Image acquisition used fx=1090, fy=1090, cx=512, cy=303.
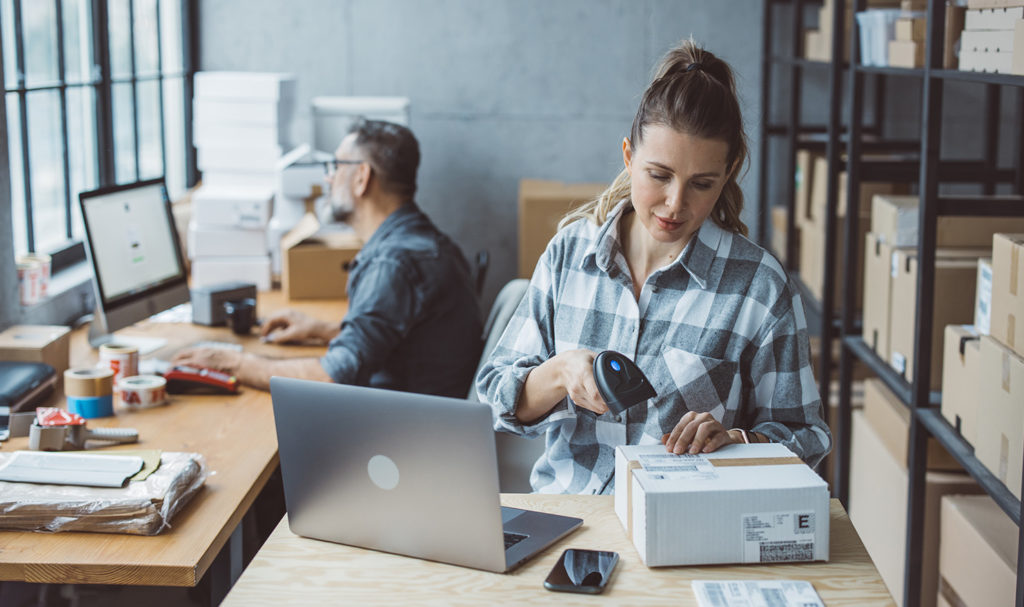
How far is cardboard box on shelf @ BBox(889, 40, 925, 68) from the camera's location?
287cm

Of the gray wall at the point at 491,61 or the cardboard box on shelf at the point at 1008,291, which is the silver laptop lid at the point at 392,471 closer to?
the cardboard box on shelf at the point at 1008,291

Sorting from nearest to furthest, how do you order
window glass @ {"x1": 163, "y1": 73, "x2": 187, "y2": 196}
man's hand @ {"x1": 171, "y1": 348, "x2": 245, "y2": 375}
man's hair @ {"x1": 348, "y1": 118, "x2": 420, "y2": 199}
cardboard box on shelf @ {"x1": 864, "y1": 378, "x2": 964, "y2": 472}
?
man's hand @ {"x1": 171, "y1": 348, "x2": 245, "y2": 375}, cardboard box on shelf @ {"x1": 864, "y1": 378, "x2": 964, "y2": 472}, man's hair @ {"x1": 348, "y1": 118, "x2": 420, "y2": 199}, window glass @ {"x1": 163, "y1": 73, "x2": 187, "y2": 196}

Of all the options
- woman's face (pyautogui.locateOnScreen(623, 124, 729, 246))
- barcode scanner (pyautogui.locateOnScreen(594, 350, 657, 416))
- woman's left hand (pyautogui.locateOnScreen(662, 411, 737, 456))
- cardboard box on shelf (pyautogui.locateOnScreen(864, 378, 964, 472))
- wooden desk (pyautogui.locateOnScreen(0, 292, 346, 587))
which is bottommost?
cardboard box on shelf (pyautogui.locateOnScreen(864, 378, 964, 472))

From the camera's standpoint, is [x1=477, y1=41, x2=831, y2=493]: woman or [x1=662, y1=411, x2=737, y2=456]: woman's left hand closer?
[x1=662, y1=411, x2=737, y2=456]: woman's left hand

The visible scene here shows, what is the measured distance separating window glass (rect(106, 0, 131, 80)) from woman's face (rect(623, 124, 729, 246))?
2924mm

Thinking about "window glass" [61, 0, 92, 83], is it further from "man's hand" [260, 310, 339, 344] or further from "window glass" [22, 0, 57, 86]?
"man's hand" [260, 310, 339, 344]

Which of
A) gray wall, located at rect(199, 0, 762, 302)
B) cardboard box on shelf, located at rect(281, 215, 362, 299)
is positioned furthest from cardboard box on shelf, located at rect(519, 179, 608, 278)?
cardboard box on shelf, located at rect(281, 215, 362, 299)

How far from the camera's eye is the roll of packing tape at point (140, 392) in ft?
8.35

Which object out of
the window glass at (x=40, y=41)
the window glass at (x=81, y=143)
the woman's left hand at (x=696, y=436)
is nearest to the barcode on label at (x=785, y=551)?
the woman's left hand at (x=696, y=436)

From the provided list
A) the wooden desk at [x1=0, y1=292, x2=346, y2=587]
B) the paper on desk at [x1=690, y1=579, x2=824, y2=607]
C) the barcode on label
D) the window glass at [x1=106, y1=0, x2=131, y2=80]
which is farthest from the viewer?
the window glass at [x1=106, y1=0, x2=131, y2=80]

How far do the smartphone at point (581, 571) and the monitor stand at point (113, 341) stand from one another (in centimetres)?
189

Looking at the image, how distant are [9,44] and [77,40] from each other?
68cm

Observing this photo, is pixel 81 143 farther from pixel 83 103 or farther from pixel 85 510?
pixel 85 510

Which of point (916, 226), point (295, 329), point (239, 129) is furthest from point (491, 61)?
point (916, 226)
